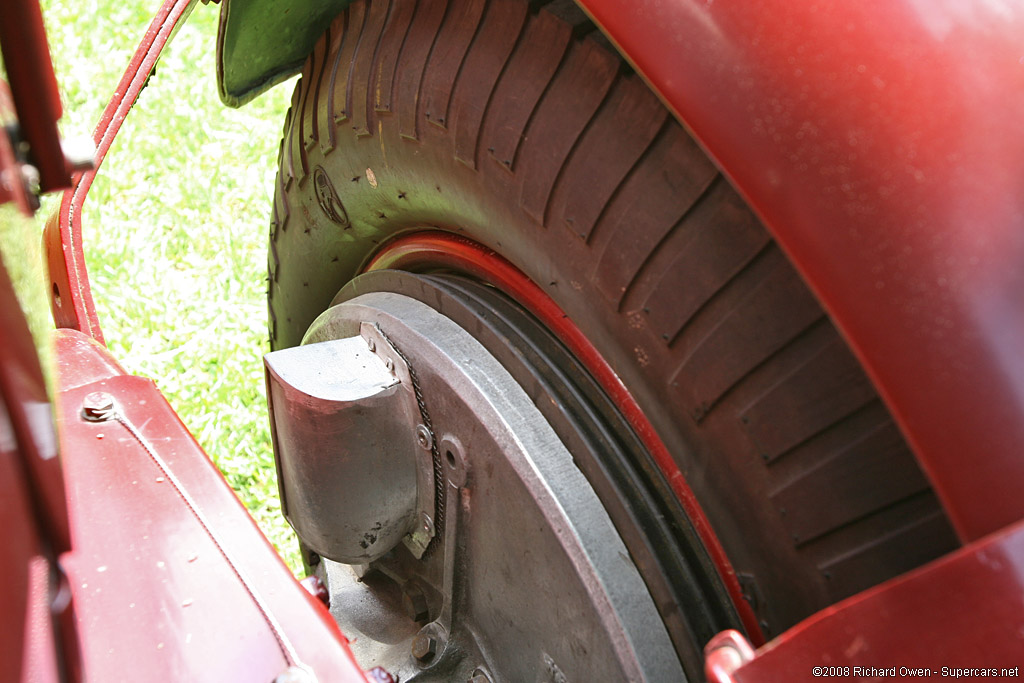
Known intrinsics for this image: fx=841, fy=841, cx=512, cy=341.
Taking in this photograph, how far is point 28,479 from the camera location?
0.56m

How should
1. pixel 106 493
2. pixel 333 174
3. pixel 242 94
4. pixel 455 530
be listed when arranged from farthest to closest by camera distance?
pixel 242 94 < pixel 333 174 < pixel 455 530 < pixel 106 493

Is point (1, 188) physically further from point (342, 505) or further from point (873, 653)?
point (342, 505)

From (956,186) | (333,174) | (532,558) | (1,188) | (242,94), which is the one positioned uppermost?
(242,94)

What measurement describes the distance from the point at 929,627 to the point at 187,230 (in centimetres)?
293

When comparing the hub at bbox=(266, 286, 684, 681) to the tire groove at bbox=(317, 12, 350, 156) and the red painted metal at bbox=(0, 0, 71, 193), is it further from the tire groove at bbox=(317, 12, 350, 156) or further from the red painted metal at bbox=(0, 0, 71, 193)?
the red painted metal at bbox=(0, 0, 71, 193)

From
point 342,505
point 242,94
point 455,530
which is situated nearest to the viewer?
point 455,530

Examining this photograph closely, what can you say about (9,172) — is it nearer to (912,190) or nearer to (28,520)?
(28,520)

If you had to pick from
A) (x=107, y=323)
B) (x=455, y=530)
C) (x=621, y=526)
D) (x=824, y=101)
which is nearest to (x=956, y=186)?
Result: (x=824, y=101)

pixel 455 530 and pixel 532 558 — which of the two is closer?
pixel 532 558

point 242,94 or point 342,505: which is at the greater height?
point 242,94

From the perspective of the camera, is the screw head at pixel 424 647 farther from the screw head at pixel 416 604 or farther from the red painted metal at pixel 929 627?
the red painted metal at pixel 929 627

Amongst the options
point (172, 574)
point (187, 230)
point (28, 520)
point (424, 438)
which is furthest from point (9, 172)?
point (187, 230)

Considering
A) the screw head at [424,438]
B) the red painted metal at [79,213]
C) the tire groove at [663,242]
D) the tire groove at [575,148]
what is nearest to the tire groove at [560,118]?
the tire groove at [575,148]

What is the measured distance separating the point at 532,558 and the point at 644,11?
588 mm
